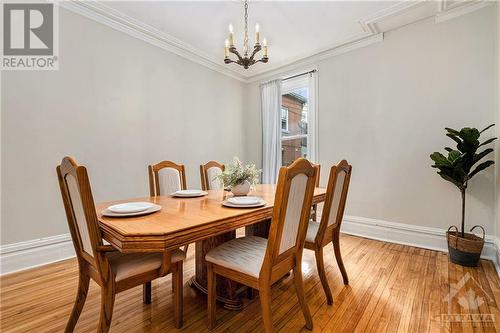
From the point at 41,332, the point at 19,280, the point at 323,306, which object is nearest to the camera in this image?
the point at 41,332

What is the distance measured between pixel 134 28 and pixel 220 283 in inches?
123

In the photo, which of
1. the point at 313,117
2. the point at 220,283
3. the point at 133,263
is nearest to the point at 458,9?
the point at 313,117

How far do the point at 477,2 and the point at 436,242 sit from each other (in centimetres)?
261

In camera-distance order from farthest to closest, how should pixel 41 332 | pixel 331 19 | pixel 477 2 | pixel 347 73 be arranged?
pixel 347 73 < pixel 331 19 < pixel 477 2 < pixel 41 332

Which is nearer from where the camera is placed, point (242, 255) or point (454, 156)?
point (242, 255)

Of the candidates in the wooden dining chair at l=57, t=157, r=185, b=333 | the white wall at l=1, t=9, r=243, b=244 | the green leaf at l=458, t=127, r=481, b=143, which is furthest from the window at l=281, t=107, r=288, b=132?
the wooden dining chair at l=57, t=157, r=185, b=333

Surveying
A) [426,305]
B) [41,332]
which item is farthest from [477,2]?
[41,332]

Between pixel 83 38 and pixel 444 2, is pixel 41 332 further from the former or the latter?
pixel 444 2

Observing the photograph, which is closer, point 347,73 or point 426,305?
point 426,305

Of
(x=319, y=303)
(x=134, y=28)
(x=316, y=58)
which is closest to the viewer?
(x=319, y=303)

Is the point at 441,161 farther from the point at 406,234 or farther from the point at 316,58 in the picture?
the point at 316,58

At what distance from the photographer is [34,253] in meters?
2.23

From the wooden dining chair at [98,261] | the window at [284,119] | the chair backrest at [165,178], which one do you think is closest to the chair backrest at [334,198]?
the wooden dining chair at [98,261]

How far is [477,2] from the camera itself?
2.39 metres
